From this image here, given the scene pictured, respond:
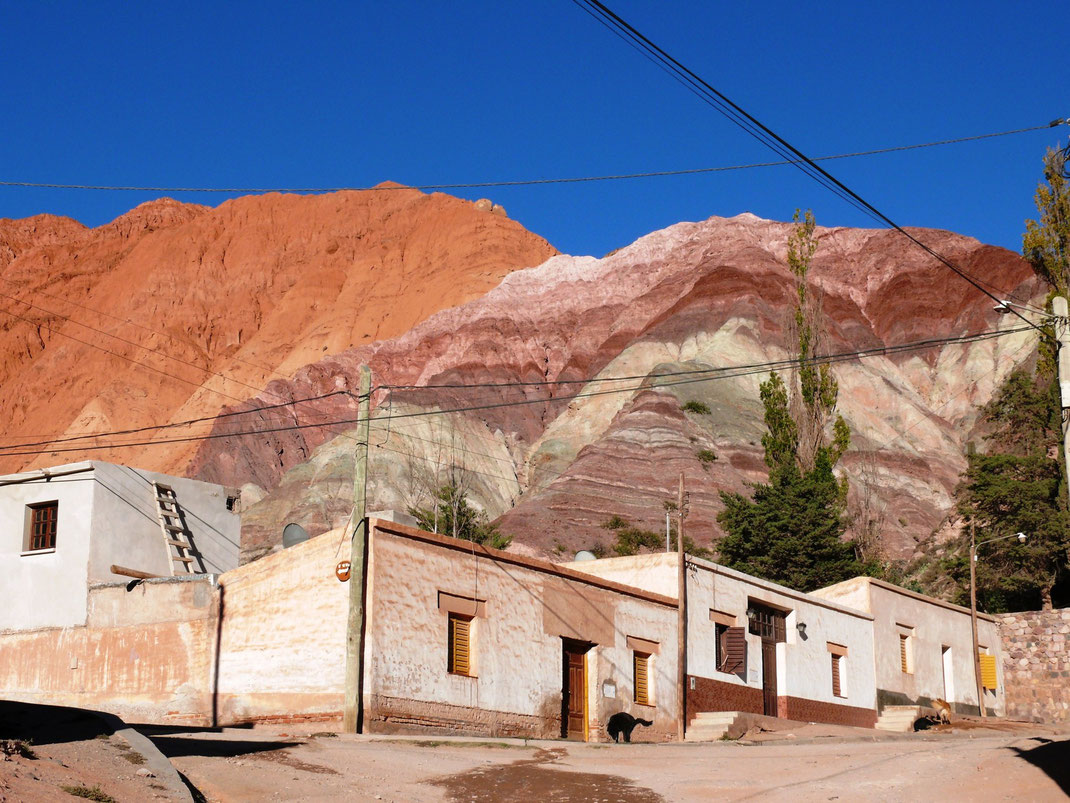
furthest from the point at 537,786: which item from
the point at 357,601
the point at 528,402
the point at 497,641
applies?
the point at 528,402

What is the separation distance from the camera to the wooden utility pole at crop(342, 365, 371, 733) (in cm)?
2047

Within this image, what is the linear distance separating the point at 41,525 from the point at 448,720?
12.6 meters

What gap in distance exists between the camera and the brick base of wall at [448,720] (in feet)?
68.8

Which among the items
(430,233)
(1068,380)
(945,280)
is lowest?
(1068,380)

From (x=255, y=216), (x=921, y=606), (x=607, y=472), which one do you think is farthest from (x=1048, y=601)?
(x=255, y=216)

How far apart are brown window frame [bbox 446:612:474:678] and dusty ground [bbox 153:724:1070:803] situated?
3.04m

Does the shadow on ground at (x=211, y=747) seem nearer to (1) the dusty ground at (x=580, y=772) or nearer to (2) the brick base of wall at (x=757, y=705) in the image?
(1) the dusty ground at (x=580, y=772)

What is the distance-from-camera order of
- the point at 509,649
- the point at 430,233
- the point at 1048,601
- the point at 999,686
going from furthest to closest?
the point at 430,233 < the point at 1048,601 < the point at 999,686 < the point at 509,649

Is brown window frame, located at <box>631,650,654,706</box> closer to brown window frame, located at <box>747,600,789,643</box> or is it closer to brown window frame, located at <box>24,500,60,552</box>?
brown window frame, located at <box>747,600,789,643</box>

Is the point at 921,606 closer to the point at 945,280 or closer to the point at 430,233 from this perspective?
the point at 945,280

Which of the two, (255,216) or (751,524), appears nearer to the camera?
(751,524)

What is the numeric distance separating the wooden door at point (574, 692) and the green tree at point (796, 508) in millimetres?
23765

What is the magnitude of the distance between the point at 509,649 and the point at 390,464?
6076 cm

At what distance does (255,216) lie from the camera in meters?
157
